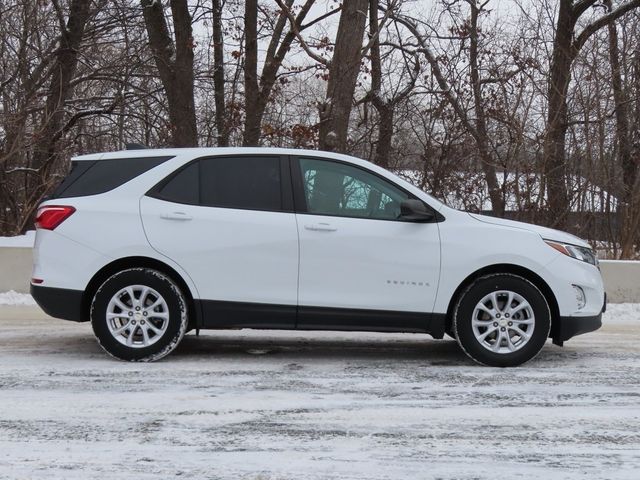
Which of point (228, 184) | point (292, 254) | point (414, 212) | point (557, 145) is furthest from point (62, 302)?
point (557, 145)

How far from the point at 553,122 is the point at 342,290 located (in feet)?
27.7

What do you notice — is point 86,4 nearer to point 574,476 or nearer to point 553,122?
point 553,122

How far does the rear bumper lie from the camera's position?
6230 millimetres

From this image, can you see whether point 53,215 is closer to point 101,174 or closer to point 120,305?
point 101,174

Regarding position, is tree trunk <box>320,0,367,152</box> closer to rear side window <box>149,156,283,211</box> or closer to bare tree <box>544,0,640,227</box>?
bare tree <box>544,0,640,227</box>

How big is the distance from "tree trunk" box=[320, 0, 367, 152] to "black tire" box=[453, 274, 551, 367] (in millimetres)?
7251

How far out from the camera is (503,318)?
20.7 ft

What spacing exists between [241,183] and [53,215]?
1.60 m

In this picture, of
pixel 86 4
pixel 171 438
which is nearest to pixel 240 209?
pixel 171 438

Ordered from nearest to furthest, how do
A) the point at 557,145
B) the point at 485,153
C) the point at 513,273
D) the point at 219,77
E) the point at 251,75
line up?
the point at 513,273 < the point at 557,145 < the point at 485,153 < the point at 251,75 < the point at 219,77

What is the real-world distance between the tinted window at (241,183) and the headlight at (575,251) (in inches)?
93.6

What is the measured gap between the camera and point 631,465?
407 centimetres

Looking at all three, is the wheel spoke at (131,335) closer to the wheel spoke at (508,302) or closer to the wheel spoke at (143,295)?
the wheel spoke at (143,295)

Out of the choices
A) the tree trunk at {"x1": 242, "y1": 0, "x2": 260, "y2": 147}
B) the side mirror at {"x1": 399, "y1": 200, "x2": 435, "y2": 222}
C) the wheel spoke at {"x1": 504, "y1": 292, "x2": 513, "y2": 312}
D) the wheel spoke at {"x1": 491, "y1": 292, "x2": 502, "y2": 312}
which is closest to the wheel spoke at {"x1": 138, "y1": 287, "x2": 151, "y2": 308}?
the side mirror at {"x1": 399, "y1": 200, "x2": 435, "y2": 222}
